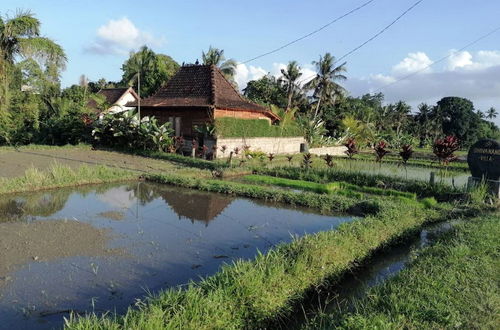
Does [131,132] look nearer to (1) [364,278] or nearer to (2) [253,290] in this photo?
(1) [364,278]

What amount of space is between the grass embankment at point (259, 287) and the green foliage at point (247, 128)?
12365 millimetres

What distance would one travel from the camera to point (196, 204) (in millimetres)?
10242

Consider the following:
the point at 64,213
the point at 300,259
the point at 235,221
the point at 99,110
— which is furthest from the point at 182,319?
the point at 99,110

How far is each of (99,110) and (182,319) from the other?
2185 centimetres

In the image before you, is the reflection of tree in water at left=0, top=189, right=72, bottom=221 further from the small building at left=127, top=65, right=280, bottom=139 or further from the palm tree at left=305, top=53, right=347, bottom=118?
the palm tree at left=305, top=53, right=347, bottom=118

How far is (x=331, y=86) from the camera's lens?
36156 mm

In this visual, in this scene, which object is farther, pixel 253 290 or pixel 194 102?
pixel 194 102

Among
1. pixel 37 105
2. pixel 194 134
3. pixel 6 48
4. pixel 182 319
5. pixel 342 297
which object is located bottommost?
pixel 342 297

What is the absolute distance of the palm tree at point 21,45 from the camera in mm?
16297

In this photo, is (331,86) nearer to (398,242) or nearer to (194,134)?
(194,134)

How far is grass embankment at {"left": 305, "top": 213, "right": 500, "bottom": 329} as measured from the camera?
12.2 feet

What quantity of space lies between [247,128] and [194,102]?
3.09 meters

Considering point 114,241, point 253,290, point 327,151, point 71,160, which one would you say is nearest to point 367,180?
point 114,241

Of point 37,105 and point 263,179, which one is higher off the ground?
point 37,105
